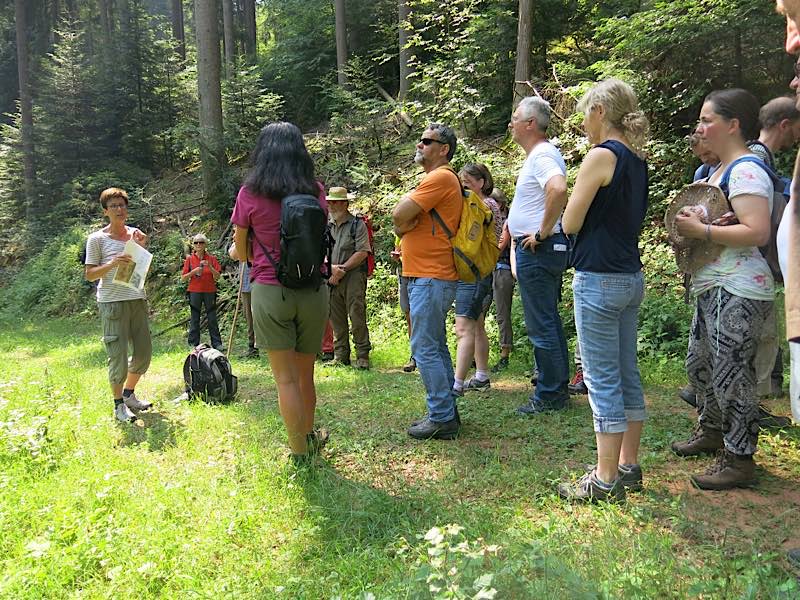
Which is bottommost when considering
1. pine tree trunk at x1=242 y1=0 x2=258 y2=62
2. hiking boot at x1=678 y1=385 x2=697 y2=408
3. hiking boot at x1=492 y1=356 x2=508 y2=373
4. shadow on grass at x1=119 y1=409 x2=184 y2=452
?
shadow on grass at x1=119 y1=409 x2=184 y2=452

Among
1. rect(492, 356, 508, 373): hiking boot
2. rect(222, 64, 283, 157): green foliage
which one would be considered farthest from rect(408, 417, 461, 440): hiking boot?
rect(222, 64, 283, 157): green foliage

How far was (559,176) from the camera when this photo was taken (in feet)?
13.4

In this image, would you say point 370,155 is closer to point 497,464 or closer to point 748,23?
point 748,23

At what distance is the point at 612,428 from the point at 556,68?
364 inches

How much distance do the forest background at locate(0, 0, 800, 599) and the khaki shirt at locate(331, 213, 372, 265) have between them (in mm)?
1483

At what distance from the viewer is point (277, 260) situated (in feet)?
11.8

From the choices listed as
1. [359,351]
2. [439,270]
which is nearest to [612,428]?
[439,270]

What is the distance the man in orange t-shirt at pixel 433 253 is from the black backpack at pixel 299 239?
0.70m

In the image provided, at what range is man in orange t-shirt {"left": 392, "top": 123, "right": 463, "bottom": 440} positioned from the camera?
4098 mm

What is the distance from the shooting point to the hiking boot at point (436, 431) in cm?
427

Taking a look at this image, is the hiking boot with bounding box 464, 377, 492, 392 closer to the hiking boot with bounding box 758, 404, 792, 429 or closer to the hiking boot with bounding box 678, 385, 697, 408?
the hiking boot with bounding box 678, 385, 697, 408

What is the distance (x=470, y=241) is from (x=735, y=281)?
1.72 meters

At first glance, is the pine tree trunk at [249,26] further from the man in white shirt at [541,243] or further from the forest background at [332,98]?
the man in white shirt at [541,243]

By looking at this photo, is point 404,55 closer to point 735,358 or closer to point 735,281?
point 735,281
